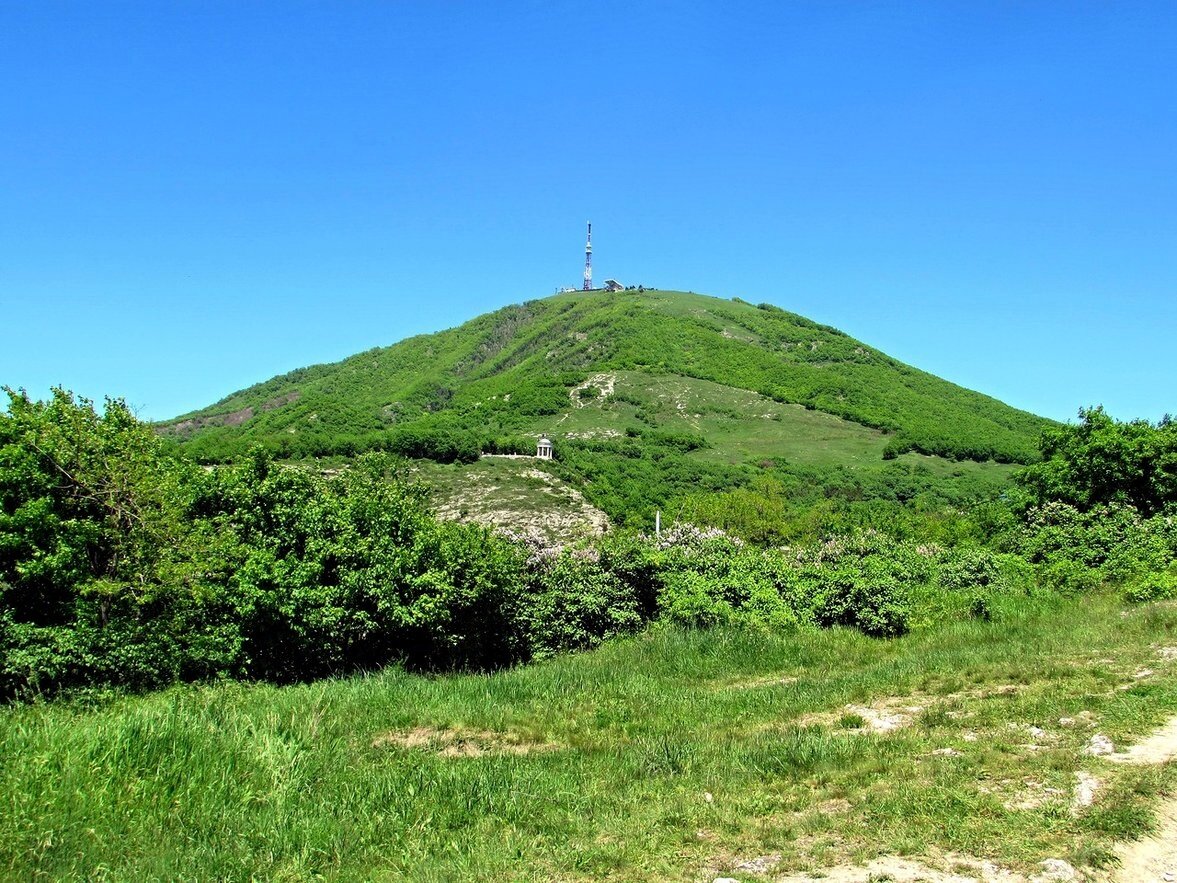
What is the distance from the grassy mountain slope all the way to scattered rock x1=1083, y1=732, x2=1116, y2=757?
63.9 metres

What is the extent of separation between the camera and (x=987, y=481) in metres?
76.9

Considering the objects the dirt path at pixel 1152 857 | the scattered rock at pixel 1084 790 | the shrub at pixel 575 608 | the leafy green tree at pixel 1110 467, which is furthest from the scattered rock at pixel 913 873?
the leafy green tree at pixel 1110 467

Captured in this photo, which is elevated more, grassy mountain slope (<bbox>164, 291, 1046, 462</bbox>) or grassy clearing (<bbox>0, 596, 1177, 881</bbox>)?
grassy mountain slope (<bbox>164, 291, 1046, 462</bbox>)

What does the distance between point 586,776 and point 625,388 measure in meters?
105

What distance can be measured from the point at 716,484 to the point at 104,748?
233 feet

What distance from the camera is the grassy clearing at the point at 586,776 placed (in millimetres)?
4676

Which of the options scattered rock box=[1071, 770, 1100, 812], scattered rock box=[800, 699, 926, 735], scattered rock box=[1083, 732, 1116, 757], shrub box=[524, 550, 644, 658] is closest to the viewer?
scattered rock box=[1071, 770, 1100, 812]

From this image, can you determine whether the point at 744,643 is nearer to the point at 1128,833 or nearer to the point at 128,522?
the point at 1128,833

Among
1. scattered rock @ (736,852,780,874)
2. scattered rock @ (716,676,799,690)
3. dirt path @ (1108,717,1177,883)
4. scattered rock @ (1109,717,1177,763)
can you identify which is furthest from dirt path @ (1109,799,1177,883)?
scattered rock @ (716,676,799,690)

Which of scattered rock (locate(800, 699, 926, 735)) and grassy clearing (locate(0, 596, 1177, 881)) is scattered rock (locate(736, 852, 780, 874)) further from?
scattered rock (locate(800, 699, 926, 735))

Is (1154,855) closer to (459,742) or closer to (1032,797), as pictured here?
(1032,797)

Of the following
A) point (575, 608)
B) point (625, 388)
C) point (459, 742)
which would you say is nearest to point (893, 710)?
point (459, 742)

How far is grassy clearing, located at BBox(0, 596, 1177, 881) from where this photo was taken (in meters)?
4.68

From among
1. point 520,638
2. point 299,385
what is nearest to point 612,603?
point 520,638
